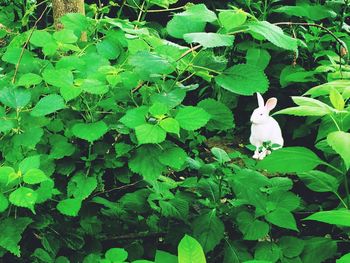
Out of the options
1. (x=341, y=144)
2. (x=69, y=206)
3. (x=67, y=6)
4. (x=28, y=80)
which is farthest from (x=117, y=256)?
(x=67, y=6)

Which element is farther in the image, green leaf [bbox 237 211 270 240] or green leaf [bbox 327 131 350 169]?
green leaf [bbox 237 211 270 240]

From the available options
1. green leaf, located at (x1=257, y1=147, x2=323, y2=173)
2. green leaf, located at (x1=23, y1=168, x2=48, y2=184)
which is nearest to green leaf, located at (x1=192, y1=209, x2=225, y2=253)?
green leaf, located at (x1=257, y1=147, x2=323, y2=173)

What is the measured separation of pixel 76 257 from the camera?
1786 millimetres

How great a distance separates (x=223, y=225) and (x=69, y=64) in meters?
0.83

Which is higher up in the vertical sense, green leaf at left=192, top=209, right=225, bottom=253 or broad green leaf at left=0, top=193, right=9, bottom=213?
broad green leaf at left=0, top=193, right=9, bottom=213

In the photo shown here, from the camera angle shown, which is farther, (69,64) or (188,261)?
(69,64)

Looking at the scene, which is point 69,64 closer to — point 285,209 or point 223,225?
point 223,225

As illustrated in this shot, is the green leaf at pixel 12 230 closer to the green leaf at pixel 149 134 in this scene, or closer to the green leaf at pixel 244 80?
the green leaf at pixel 149 134

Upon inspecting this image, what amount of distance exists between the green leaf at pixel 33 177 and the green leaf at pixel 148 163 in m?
0.29

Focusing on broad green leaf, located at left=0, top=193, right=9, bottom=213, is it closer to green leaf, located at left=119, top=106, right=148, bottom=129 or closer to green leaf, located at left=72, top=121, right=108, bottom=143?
green leaf, located at left=72, top=121, right=108, bottom=143

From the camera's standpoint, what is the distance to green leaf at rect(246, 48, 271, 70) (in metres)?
3.40

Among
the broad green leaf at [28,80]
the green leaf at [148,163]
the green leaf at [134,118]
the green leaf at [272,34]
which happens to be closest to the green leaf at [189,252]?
the green leaf at [148,163]

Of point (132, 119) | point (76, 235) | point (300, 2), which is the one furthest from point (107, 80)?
point (300, 2)

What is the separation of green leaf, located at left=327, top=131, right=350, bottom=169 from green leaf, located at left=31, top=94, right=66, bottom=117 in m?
0.86
